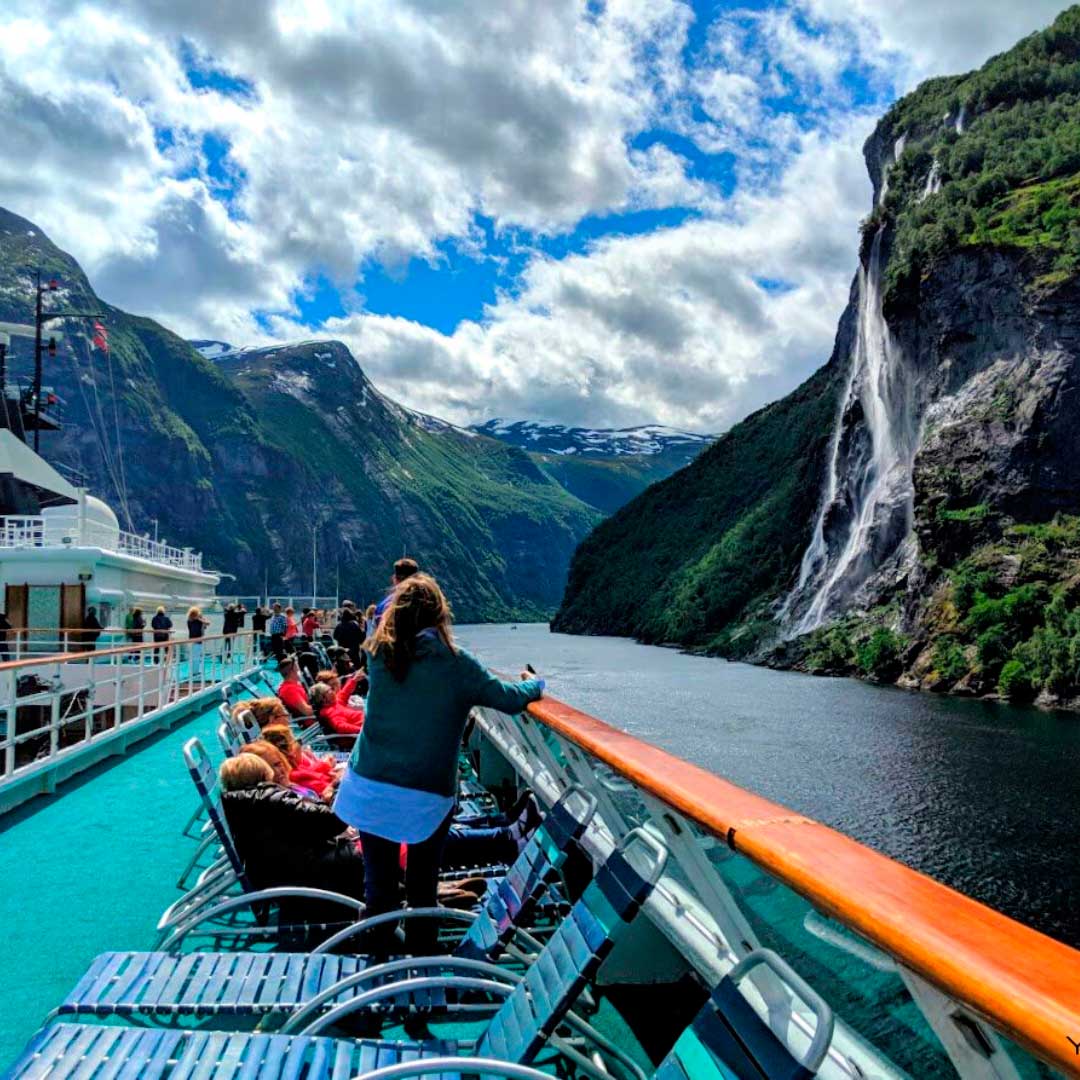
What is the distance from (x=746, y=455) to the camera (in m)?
133

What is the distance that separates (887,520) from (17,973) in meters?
57.6

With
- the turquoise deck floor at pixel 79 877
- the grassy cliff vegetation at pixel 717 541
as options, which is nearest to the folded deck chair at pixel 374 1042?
the turquoise deck floor at pixel 79 877

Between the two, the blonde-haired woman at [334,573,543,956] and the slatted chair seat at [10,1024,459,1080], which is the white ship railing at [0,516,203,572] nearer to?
the blonde-haired woman at [334,573,543,956]

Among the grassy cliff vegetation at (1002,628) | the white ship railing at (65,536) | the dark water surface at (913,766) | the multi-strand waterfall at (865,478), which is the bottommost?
the dark water surface at (913,766)

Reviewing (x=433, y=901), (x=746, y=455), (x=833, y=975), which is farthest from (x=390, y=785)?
(x=746, y=455)

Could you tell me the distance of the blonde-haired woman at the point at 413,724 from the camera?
321cm

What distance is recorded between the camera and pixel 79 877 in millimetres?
5320

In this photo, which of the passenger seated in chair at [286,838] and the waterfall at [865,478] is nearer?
the passenger seated in chair at [286,838]

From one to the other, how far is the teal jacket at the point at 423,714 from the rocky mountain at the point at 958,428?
3865 centimetres

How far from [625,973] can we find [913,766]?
852 inches

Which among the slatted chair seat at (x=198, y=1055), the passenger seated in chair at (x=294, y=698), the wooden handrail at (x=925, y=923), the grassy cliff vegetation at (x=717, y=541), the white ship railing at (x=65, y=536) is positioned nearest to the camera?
the wooden handrail at (x=925, y=923)

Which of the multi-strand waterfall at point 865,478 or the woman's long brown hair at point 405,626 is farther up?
the multi-strand waterfall at point 865,478

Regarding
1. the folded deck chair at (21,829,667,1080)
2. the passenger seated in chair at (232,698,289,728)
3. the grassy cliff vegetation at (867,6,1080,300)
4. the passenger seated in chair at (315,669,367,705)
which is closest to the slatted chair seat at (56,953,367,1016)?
the folded deck chair at (21,829,667,1080)

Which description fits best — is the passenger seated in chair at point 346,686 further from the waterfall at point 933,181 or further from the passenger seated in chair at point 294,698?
the waterfall at point 933,181
